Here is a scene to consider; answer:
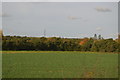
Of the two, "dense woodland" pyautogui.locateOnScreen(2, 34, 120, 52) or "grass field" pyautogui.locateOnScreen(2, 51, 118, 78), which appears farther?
"dense woodland" pyautogui.locateOnScreen(2, 34, 120, 52)

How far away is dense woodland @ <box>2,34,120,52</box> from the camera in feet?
164

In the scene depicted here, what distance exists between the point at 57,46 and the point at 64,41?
209cm

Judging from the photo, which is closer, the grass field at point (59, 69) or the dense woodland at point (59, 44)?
the grass field at point (59, 69)

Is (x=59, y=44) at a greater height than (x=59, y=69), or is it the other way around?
(x=59, y=44)

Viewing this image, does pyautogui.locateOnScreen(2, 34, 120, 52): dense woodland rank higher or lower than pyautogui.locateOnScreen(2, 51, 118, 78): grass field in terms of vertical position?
higher

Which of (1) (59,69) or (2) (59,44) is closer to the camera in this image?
(1) (59,69)

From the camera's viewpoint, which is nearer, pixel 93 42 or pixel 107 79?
pixel 107 79

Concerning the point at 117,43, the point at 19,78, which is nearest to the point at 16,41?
the point at 117,43

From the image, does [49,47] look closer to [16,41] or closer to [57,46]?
[57,46]

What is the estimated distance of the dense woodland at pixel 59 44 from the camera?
4994 cm

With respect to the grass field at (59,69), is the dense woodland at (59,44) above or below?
above

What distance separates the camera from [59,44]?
52.7 meters

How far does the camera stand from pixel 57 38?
5322 cm

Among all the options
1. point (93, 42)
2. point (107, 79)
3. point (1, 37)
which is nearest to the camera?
point (107, 79)
